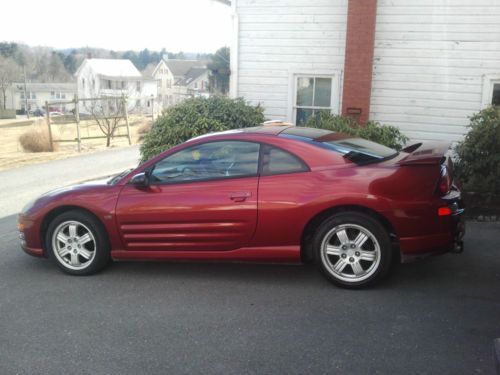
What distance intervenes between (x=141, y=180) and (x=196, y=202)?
2.01 feet

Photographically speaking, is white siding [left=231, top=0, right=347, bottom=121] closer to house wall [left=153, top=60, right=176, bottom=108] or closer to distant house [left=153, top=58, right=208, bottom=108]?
distant house [left=153, top=58, right=208, bottom=108]

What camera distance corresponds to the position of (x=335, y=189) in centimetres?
484

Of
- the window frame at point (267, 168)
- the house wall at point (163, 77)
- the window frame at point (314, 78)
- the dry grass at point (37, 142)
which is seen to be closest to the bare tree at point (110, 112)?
the dry grass at point (37, 142)

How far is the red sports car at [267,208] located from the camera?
4.78 m

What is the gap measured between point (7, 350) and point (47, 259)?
7.53 ft

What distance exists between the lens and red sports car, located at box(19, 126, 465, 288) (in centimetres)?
478

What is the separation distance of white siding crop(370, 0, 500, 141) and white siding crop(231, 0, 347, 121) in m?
0.87

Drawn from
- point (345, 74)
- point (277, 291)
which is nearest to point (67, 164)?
point (345, 74)

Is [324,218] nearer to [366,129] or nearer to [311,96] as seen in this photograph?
[366,129]

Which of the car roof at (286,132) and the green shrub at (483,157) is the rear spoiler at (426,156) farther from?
the green shrub at (483,157)

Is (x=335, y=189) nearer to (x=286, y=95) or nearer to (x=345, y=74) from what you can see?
(x=345, y=74)

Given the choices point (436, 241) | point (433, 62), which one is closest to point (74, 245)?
point (436, 241)

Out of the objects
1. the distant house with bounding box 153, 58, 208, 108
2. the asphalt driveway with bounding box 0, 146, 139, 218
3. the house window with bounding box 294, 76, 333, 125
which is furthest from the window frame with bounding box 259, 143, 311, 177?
the distant house with bounding box 153, 58, 208, 108

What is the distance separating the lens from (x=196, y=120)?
30.3ft
